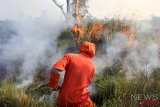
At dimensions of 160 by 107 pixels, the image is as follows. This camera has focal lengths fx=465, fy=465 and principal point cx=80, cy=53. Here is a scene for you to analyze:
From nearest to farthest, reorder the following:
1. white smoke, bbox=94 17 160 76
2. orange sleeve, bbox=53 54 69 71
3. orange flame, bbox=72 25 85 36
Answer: orange sleeve, bbox=53 54 69 71 < white smoke, bbox=94 17 160 76 < orange flame, bbox=72 25 85 36

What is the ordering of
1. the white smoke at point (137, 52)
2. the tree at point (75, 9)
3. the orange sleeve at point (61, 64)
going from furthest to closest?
1. the tree at point (75, 9)
2. the white smoke at point (137, 52)
3. the orange sleeve at point (61, 64)

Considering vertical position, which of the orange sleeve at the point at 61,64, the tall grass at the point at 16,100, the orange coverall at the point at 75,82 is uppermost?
the orange sleeve at the point at 61,64

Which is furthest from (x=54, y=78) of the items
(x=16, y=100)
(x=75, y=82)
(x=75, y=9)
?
(x=75, y=9)

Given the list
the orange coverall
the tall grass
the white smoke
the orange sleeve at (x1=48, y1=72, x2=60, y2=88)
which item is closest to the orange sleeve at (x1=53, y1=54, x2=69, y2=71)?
the orange coverall

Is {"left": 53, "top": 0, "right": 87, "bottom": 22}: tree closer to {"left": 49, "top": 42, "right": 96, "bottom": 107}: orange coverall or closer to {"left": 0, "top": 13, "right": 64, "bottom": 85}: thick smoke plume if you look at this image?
{"left": 0, "top": 13, "right": 64, "bottom": 85}: thick smoke plume

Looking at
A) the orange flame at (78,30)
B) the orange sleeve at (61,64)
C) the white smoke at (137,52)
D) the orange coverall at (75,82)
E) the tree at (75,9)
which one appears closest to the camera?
the orange sleeve at (61,64)

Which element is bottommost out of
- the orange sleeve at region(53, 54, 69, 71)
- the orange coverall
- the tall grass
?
the tall grass

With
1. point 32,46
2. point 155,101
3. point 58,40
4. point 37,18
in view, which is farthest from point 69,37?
point 155,101

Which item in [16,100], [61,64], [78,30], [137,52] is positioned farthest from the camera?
[78,30]

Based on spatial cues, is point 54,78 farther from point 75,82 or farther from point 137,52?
point 137,52

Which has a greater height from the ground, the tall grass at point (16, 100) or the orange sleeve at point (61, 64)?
the orange sleeve at point (61, 64)

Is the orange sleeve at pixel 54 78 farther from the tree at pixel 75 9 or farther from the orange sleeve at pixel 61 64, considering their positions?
the tree at pixel 75 9

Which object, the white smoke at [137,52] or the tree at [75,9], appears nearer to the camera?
the white smoke at [137,52]

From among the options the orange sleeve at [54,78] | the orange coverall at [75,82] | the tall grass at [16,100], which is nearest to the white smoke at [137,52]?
the orange coverall at [75,82]
